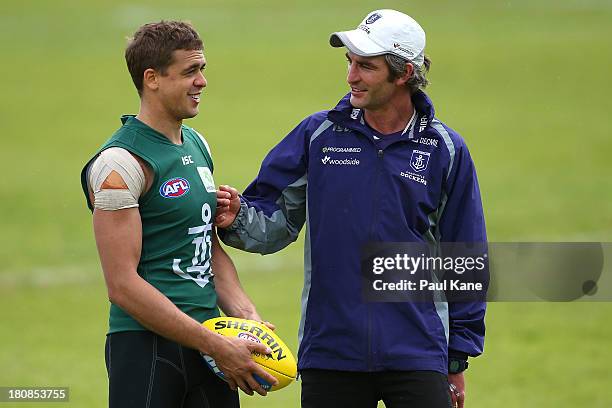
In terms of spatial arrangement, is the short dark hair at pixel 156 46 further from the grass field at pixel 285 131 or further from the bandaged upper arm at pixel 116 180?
the grass field at pixel 285 131

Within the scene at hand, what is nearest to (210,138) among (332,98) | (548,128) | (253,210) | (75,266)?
(332,98)

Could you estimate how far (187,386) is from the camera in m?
5.35

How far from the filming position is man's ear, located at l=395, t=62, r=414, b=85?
5.72 metres

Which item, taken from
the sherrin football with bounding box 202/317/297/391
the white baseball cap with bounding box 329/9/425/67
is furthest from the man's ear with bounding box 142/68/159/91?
the sherrin football with bounding box 202/317/297/391

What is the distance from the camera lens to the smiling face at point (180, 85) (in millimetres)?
5305

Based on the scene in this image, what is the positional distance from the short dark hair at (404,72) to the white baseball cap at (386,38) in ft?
0.07

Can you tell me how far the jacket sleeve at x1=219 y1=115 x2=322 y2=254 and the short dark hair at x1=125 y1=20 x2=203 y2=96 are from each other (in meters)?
0.73

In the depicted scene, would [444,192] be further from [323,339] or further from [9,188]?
[9,188]

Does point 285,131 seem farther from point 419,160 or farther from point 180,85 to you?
point 180,85

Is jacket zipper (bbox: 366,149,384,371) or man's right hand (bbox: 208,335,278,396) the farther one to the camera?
jacket zipper (bbox: 366,149,384,371)

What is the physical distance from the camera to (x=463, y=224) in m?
5.67

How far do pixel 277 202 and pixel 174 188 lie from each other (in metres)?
0.74

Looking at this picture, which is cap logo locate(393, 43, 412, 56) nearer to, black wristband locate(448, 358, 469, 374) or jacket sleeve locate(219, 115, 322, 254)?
jacket sleeve locate(219, 115, 322, 254)

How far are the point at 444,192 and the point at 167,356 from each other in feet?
4.79
